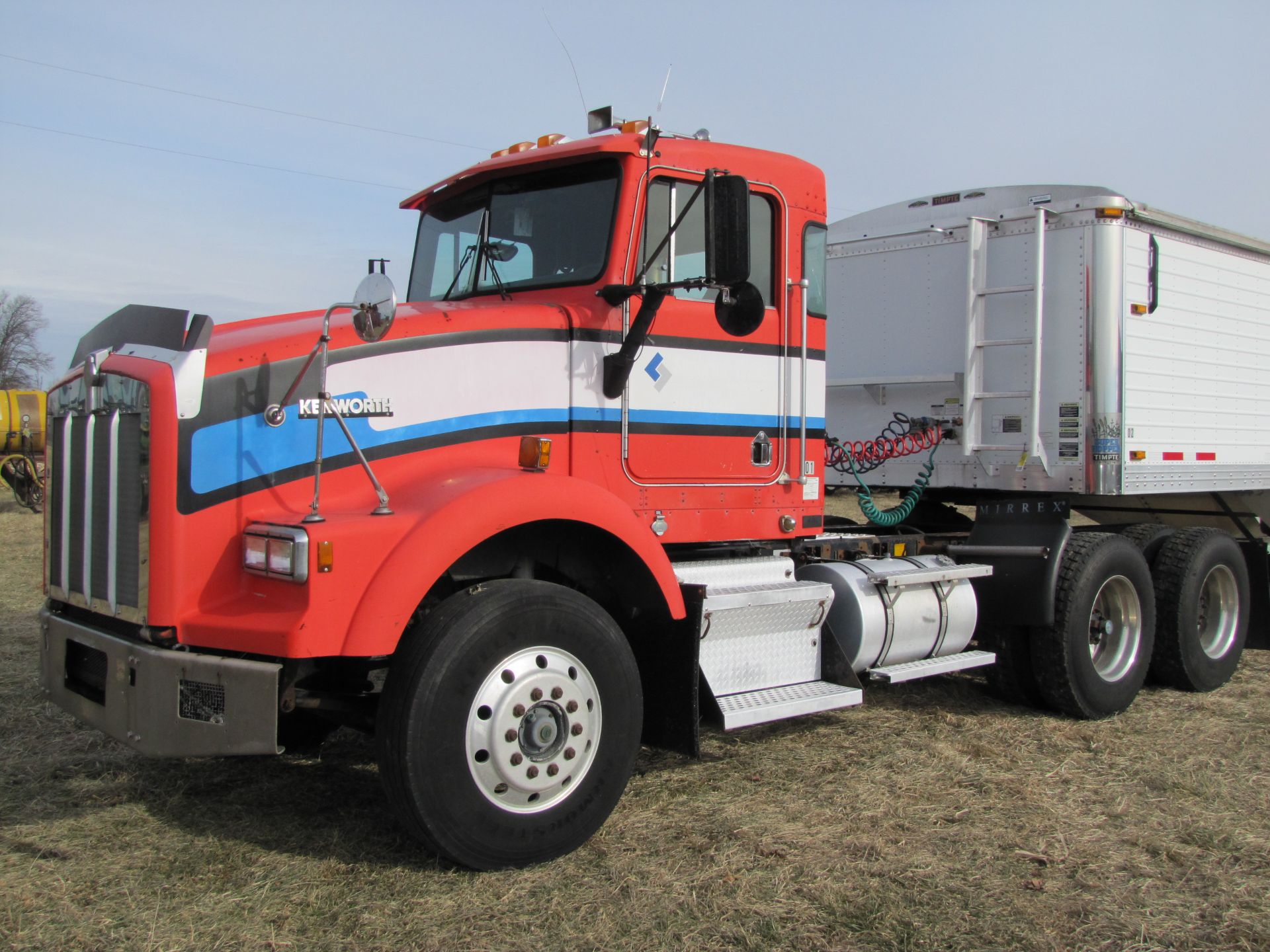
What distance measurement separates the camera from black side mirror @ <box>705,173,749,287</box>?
4.16 metres

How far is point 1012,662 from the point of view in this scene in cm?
674

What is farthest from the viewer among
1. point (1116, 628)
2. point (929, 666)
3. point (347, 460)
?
point (1116, 628)

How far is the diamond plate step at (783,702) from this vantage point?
4715 mm

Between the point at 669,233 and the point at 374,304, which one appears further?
the point at 669,233

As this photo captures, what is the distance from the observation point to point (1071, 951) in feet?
11.4

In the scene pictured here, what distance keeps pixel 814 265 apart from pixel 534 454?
1982 mm

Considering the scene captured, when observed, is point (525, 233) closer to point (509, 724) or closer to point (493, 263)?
point (493, 263)

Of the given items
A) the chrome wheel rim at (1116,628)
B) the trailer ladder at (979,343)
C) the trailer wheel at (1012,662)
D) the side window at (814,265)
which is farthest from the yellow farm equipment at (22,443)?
the chrome wheel rim at (1116,628)

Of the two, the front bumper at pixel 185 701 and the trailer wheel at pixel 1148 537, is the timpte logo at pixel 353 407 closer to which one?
the front bumper at pixel 185 701

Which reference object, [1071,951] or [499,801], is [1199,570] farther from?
[499,801]

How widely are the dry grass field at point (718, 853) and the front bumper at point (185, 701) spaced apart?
546 mm

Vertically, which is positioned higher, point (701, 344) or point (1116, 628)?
point (701, 344)

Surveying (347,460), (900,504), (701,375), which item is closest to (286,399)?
(347,460)

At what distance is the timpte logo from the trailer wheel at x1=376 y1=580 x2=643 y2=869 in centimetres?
78
